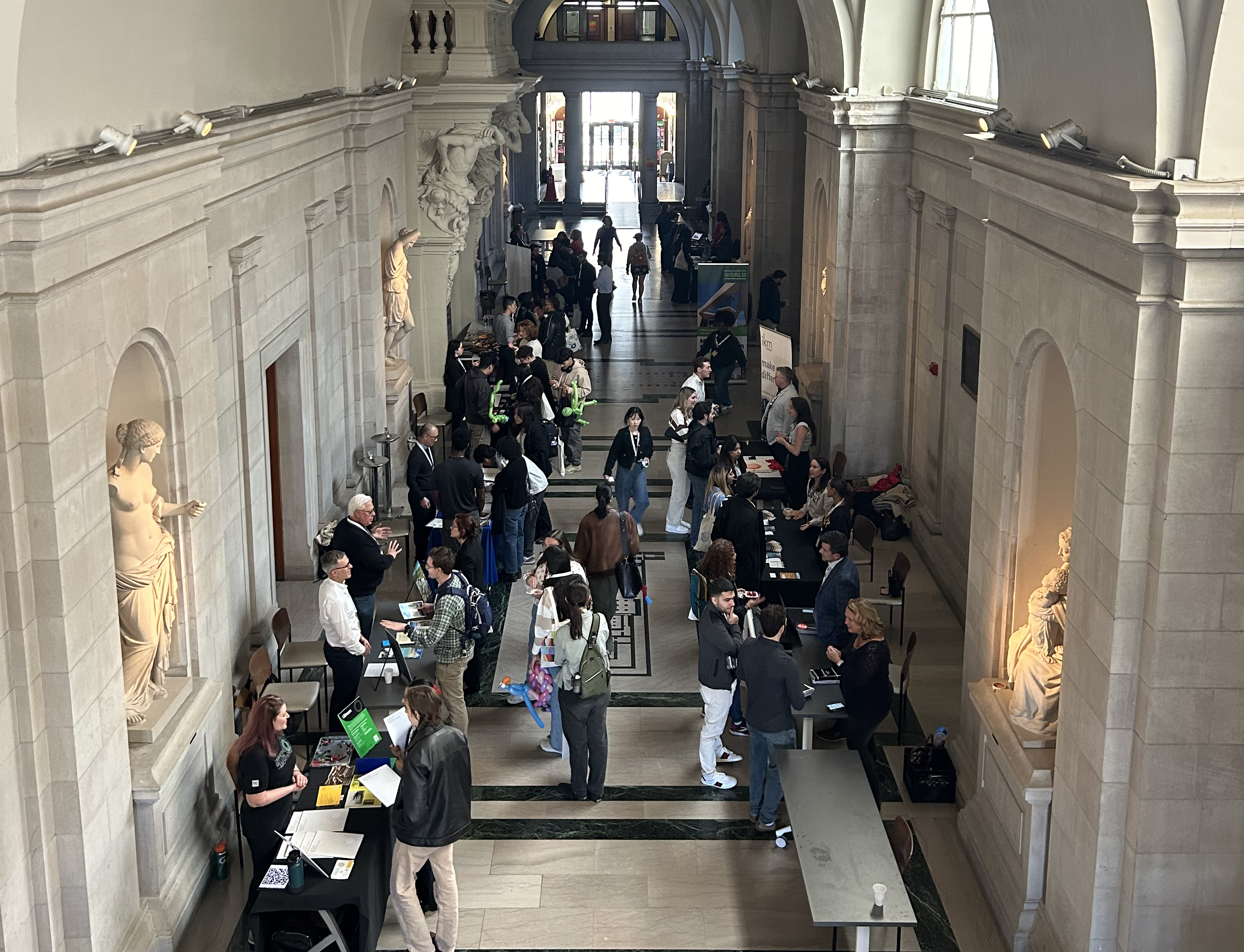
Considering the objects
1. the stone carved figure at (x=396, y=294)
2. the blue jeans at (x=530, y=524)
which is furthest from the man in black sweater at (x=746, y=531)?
the stone carved figure at (x=396, y=294)

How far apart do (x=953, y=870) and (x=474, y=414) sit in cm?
846

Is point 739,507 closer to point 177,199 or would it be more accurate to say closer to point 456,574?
point 456,574

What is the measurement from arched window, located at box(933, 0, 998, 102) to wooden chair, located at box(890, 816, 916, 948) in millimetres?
6095

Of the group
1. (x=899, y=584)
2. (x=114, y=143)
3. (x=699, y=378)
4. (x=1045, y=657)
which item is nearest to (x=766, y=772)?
(x=1045, y=657)

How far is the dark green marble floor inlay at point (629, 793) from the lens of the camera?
8969 mm

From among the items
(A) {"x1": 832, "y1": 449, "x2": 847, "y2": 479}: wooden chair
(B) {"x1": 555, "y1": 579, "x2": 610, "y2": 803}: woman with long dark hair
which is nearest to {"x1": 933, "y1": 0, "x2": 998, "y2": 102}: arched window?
(A) {"x1": 832, "y1": 449, "x2": 847, "y2": 479}: wooden chair

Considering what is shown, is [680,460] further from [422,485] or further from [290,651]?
[290,651]

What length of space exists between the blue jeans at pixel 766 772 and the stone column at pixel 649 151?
30.7 m

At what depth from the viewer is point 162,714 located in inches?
291

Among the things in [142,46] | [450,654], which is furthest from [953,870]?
[142,46]

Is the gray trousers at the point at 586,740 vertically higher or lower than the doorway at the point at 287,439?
lower

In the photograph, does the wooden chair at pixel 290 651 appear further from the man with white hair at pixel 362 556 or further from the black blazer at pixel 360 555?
the black blazer at pixel 360 555

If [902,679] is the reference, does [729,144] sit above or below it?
above

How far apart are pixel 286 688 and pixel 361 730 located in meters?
1.95
